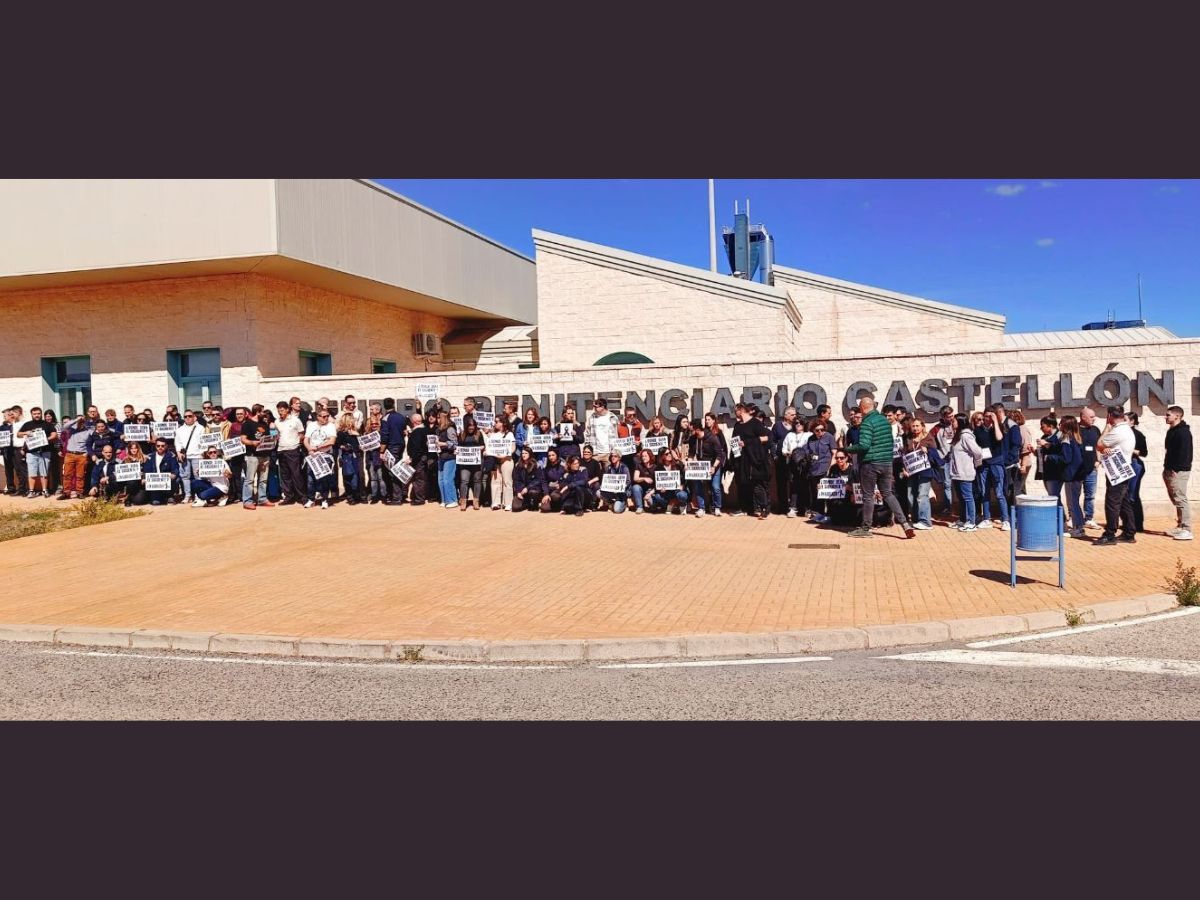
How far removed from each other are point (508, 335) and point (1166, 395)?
64.6 ft

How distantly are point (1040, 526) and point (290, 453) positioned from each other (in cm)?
1316

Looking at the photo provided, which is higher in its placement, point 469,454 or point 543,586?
point 469,454

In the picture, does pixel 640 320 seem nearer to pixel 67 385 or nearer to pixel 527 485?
pixel 527 485

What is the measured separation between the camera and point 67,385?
2255cm

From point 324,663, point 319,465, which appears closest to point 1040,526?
point 324,663

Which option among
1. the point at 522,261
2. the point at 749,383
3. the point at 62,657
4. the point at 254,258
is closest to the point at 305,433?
the point at 254,258

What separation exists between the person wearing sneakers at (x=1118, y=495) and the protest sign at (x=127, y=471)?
16.4 meters

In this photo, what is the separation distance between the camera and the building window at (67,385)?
883 inches

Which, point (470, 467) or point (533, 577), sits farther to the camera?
point (470, 467)

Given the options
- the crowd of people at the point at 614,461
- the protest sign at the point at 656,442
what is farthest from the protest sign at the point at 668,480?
the protest sign at the point at 656,442

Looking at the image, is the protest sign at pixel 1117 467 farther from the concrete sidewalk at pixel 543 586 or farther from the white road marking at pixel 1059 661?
the white road marking at pixel 1059 661

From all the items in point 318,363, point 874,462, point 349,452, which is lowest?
point 874,462

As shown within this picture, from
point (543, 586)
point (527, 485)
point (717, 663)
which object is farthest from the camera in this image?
point (527, 485)

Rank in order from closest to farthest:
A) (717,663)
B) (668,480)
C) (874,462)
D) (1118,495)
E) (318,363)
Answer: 1. (717,663)
2. (1118,495)
3. (874,462)
4. (668,480)
5. (318,363)
